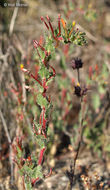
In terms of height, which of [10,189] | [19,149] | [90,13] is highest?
[90,13]

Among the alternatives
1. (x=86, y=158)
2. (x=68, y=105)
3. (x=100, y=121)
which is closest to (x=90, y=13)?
(x=68, y=105)

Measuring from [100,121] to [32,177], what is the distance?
1.41 metres

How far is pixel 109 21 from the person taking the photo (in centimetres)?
526

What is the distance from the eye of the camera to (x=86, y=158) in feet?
7.47

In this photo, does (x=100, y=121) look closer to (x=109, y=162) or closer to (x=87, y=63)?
(x=109, y=162)

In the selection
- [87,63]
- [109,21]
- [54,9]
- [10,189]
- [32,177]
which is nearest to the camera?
[32,177]

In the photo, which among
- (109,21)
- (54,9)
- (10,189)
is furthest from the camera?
(109,21)

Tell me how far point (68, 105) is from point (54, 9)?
10.1 ft

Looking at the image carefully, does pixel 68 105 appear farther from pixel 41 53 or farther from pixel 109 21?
pixel 109 21

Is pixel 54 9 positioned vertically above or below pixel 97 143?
above

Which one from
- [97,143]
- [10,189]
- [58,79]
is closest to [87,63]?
[58,79]

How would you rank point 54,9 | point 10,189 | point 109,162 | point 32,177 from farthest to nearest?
point 54,9 → point 109,162 → point 10,189 → point 32,177

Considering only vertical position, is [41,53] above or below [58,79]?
above

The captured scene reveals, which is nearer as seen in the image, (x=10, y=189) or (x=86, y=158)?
(x=10, y=189)
